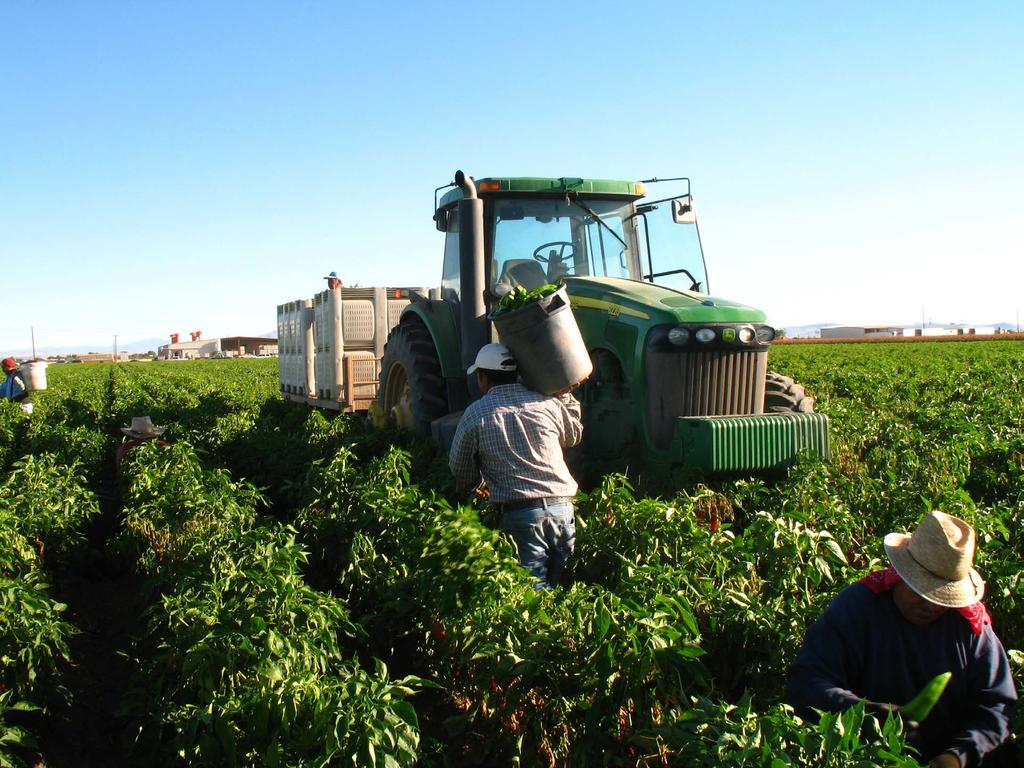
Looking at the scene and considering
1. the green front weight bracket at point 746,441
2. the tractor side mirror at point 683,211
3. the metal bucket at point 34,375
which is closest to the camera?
the green front weight bracket at point 746,441

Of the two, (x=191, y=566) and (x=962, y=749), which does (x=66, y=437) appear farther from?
(x=962, y=749)

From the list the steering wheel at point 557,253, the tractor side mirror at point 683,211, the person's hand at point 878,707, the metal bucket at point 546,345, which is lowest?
the person's hand at point 878,707

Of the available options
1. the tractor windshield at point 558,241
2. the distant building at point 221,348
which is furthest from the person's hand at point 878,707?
the distant building at point 221,348

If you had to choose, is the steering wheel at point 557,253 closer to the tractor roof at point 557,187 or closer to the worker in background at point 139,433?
the tractor roof at point 557,187

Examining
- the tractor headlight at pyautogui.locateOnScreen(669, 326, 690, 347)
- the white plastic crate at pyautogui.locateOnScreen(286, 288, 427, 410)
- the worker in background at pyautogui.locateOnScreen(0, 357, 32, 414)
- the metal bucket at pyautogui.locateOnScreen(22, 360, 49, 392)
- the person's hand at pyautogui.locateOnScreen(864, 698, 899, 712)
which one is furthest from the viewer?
the metal bucket at pyautogui.locateOnScreen(22, 360, 49, 392)

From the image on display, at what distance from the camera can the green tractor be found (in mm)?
6262

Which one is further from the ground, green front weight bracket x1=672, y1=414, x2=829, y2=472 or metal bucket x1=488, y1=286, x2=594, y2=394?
metal bucket x1=488, y1=286, x2=594, y2=394

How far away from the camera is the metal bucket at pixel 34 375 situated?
16.4m

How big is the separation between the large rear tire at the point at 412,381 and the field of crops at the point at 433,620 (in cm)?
72

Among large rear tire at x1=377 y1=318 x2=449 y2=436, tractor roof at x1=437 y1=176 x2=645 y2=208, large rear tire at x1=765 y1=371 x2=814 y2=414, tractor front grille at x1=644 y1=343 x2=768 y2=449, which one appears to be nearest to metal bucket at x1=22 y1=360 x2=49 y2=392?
large rear tire at x1=377 y1=318 x2=449 y2=436

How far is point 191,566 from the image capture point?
16.1ft

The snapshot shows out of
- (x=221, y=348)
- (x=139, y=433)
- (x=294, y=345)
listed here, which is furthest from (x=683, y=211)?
(x=221, y=348)

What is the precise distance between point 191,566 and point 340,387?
6.00 m

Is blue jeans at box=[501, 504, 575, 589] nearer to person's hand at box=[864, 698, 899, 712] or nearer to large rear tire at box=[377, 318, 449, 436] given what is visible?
person's hand at box=[864, 698, 899, 712]
